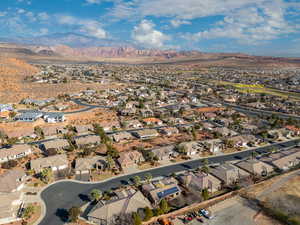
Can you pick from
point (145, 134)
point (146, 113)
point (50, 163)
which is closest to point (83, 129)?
point (145, 134)

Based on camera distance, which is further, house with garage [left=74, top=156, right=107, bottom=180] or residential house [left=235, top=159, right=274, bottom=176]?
residential house [left=235, top=159, right=274, bottom=176]

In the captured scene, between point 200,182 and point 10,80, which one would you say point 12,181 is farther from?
point 10,80

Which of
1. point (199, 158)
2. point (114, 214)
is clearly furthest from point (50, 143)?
point (199, 158)

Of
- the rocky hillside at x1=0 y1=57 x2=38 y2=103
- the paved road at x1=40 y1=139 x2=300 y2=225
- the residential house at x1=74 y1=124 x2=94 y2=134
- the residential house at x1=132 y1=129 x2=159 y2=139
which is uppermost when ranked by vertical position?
the rocky hillside at x1=0 y1=57 x2=38 y2=103

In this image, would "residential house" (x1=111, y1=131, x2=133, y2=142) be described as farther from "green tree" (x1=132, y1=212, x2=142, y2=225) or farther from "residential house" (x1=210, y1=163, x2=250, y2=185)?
"green tree" (x1=132, y1=212, x2=142, y2=225)

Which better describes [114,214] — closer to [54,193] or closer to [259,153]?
[54,193]

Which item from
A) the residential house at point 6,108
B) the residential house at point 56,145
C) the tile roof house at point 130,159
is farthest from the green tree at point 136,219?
the residential house at point 6,108

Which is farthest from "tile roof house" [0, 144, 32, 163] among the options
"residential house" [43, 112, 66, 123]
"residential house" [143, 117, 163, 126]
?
"residential house" [143, 117, 163, 126]
